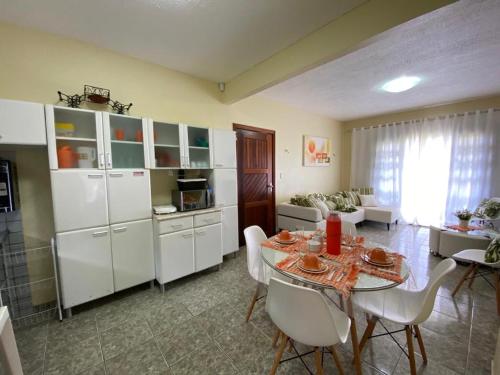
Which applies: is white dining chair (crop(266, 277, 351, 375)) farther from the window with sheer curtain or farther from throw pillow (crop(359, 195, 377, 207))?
the window with sheer curtain

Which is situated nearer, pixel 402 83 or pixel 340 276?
pixel 340 276

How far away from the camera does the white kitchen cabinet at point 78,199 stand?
71.7 inches

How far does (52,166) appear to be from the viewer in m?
1.78

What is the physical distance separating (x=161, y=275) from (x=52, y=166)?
144 centimetres

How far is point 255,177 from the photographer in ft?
12.3

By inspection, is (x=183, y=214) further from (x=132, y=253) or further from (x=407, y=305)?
(x=407, y=305)

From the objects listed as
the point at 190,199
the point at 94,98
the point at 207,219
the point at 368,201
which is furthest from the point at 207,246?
the point at 368,201

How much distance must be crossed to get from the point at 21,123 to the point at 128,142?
0.77 metres

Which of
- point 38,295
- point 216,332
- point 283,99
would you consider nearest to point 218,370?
point 216,332

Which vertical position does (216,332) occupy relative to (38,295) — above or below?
below

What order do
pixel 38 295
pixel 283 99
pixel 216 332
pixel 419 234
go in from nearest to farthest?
1. pixel 216 332
2. pixel 38 295
3. pixel 283 99
4. pixel 419 234

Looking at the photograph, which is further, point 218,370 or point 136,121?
point 136,121

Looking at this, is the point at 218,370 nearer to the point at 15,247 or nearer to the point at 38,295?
the point at 38,295

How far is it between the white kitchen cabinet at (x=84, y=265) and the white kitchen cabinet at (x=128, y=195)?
0.20m
